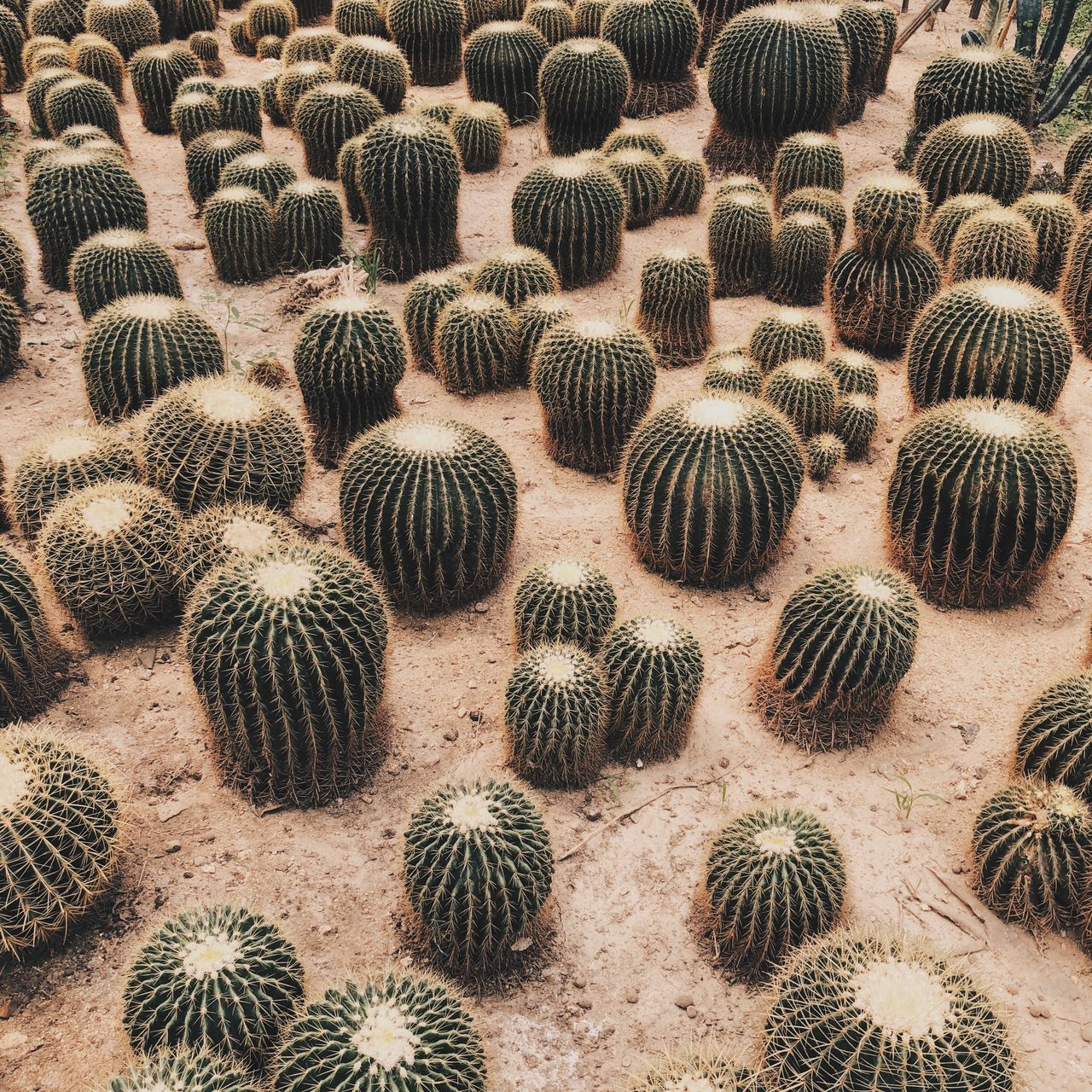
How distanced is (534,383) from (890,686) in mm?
3385

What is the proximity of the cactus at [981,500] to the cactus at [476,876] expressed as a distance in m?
3.13

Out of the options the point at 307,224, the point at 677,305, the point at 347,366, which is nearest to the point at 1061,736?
the point at 677,305

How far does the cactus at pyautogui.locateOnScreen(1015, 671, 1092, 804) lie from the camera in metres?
4.79

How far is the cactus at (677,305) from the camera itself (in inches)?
334

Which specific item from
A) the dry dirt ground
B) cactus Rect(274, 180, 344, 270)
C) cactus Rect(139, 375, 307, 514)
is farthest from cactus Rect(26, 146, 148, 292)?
cactus Rect(139, 375, 307, 514)

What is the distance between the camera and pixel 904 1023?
3.65 m

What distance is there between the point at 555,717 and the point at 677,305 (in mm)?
4483

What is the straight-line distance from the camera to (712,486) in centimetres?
627

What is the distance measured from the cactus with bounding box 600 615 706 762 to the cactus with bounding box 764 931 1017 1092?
5.09 feet

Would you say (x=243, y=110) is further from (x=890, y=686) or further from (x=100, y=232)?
(x=890, y=686)

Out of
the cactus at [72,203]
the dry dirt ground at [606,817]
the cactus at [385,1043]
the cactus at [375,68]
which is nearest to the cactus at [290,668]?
the dry dirt ground at [606,817]

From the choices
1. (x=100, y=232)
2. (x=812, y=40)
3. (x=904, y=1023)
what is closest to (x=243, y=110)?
(x=100, y=232)

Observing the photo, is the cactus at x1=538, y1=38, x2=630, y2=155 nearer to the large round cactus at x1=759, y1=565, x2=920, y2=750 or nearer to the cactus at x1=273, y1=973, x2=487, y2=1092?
the large round cactus at x1=759, y1=565, x2=920, y2=750

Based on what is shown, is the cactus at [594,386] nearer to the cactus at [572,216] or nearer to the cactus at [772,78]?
the cactus at [572,216]
